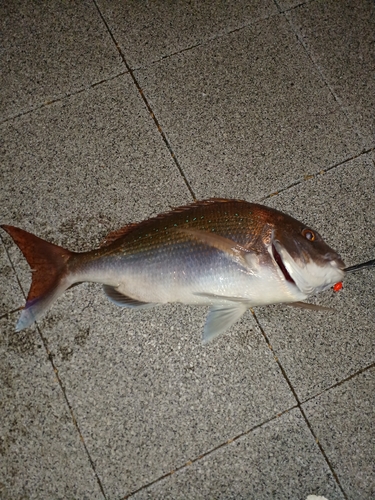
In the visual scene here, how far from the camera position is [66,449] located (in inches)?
104

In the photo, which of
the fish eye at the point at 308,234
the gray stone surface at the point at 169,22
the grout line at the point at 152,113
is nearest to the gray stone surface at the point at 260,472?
the fish eye at the point at 308,234

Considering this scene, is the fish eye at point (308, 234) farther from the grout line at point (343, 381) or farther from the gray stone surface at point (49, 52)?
the gray stone surface at point (49, 52)

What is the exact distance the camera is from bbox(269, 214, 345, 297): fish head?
240cm

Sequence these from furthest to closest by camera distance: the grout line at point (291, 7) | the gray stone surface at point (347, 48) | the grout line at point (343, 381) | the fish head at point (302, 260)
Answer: the grout line at point (291, 7)
the gray stone surface at point (347, 48)
the grout line at point (343, 381)
the fish head at point (302, 260)

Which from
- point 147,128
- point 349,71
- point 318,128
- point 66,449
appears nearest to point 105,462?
point 66,449

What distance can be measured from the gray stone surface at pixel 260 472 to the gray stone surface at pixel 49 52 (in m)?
2.58

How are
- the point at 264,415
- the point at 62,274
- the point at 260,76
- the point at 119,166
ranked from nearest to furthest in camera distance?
the point at 62,274 → the point at 264,415 → the point at 119,166 → the point at 260,76

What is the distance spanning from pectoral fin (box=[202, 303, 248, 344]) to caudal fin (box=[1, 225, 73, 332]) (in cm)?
81

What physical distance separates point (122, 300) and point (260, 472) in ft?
4.13

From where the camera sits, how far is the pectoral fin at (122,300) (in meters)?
2.61

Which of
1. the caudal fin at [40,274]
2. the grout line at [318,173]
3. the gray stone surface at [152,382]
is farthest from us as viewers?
the grout line at [318,173]

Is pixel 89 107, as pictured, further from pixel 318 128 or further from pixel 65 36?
pixel 318 128

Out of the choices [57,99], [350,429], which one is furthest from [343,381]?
[57,99]

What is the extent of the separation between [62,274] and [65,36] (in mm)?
1895
